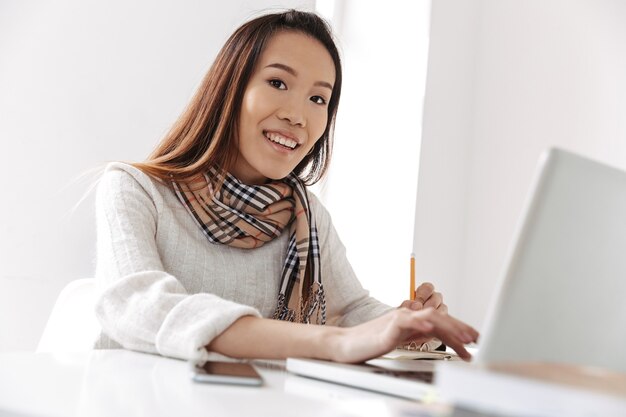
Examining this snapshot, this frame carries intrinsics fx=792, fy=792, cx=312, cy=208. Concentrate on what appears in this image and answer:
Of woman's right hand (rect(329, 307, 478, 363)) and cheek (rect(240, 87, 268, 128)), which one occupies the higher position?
cheek (rect(240, 87, 268, 128))

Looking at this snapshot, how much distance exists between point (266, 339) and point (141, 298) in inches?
8.1

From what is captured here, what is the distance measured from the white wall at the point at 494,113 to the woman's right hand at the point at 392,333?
2.34 m

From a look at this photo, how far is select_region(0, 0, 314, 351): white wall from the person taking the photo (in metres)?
2.06

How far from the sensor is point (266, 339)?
1048 mm

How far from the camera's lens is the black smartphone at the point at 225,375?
32.5 inches

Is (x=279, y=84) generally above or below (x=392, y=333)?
above

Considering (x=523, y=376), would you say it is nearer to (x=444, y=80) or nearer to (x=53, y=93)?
(x=53, y=93)

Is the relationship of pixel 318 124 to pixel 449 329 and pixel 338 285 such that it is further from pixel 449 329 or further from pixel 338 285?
pixel 449 329

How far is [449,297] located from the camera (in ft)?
11.6

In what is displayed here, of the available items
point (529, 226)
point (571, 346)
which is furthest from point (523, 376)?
point (571, 346)

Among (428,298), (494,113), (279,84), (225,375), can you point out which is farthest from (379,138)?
(225,375)

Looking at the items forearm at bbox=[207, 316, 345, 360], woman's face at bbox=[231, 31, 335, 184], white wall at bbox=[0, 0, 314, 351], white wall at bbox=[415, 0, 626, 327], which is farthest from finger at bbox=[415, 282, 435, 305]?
white wall at bbox=[415, 0, 626, 327]

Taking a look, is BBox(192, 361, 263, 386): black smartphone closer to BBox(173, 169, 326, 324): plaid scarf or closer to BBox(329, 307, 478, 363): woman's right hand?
BBox(329, 307, 478, 363): woman's right hand

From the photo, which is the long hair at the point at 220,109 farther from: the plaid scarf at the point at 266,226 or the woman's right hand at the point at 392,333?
the woman's right hand at the point at 392,333
